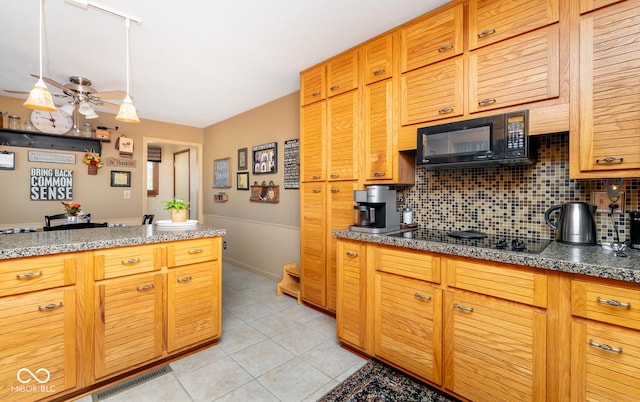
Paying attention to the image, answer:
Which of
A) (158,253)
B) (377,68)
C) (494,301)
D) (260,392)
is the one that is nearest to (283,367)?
(260,392)

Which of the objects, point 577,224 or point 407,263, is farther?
point 407,263

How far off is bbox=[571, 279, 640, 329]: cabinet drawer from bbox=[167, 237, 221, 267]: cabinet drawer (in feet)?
7.24

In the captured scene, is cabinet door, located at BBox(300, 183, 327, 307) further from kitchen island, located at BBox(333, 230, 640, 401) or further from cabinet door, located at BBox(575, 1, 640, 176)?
cabinet door, located at BBox(575, 1, 640, 176)

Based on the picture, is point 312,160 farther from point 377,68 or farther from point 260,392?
point 260,392

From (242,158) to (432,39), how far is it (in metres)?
3.32

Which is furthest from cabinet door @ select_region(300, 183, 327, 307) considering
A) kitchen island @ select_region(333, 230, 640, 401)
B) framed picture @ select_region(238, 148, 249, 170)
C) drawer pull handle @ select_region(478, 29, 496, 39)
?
framed picture @ select_region(238, 148, 249, 170)

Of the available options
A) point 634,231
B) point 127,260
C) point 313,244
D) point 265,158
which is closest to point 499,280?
point 634,231

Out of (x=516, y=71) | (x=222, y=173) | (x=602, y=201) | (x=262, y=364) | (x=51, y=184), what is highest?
(x=516, y=71)

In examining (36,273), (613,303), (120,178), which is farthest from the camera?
(120,178)

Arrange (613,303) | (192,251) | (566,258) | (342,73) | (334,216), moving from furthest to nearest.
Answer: (334,216) < (342,73) < (192,251) < (566,258) < (613,303)

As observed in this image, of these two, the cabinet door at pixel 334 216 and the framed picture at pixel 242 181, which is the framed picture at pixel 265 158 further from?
the cabinet door at pixel 334 216

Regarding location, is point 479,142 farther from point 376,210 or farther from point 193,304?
point 193,304

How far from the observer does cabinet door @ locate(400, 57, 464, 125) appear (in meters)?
1.91

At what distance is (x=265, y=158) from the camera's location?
13.4 ft
